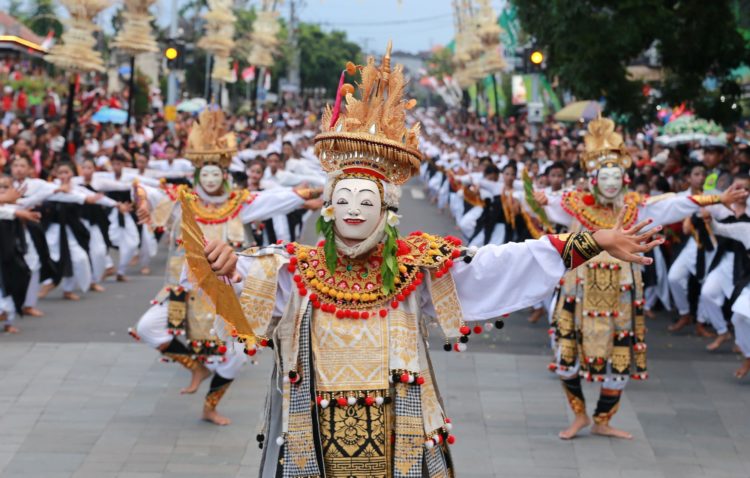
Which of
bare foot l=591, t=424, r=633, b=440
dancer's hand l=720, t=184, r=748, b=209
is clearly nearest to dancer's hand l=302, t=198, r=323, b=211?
bare foot l=591, t=424, r=633, b=440

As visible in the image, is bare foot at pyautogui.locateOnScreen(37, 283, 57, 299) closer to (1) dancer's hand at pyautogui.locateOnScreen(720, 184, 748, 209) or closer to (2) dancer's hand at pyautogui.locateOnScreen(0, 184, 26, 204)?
(2) dancer's hand at pyautogui.locateOnScreen(0, 184, 26, 204)

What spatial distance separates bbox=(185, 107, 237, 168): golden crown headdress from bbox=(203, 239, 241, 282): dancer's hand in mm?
3946

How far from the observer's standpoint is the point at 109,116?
30312 millimetres

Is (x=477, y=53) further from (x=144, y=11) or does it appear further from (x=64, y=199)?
(x=64, y=199)

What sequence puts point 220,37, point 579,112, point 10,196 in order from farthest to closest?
point 220,37 < point 579,112 < point 10,196

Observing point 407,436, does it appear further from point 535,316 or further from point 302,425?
point 535,316

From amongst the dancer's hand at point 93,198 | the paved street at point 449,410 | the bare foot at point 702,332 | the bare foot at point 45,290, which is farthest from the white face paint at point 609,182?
the bare foot at point 45,290

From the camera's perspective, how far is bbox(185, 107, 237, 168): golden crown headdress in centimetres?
900

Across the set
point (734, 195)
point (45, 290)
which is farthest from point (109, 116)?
point (734, 195)

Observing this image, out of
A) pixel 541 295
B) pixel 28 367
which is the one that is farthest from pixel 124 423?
pixel 541 295

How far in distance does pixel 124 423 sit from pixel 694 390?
460 cm

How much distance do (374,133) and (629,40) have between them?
8.96 meters

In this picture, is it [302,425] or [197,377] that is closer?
[302,425]

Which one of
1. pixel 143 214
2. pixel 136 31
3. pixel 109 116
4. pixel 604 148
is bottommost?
pixel 143 214
